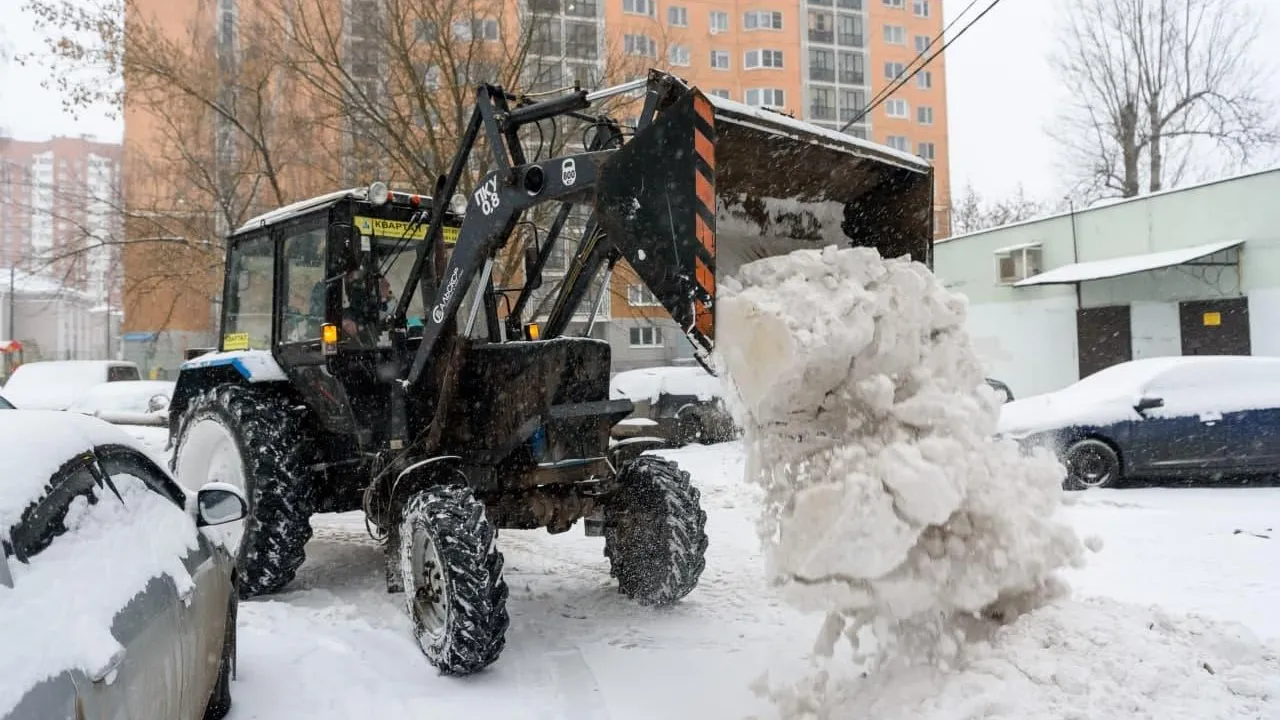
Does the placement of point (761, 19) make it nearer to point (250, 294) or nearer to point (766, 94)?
point (766, 94)

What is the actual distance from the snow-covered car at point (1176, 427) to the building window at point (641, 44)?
10031 mm

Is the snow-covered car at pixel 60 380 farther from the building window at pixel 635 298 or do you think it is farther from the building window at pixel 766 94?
the building window at pixel 766 94

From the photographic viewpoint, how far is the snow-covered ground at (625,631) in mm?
4102

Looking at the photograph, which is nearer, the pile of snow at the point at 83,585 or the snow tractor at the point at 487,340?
the pile of snow at the point at 83,585

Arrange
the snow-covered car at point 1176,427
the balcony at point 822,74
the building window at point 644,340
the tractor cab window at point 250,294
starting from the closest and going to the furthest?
1. the tractor cab window at point 250,294
2. the snow-covered car at point 1176,427
3. the building window at point 644,340
4. the balcony at point 822,74

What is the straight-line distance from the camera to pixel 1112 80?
33.2m

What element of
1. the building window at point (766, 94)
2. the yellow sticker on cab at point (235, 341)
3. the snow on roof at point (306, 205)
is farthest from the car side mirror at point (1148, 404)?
the building window at point (766, 94)

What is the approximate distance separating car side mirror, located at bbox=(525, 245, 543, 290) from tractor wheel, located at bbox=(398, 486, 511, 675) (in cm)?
163

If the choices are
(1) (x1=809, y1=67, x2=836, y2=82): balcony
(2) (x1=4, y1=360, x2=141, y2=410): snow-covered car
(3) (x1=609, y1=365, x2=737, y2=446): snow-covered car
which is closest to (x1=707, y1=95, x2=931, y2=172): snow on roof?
(3) (x1=609, y1=365, x2=737, y2=446): snow-covered car

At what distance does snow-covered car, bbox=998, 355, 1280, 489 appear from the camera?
982cm

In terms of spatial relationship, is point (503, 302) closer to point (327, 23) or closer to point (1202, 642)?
point (1202, 642)

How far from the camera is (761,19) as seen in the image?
51.7m

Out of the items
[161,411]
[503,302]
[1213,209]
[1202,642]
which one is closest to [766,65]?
[1213,209]

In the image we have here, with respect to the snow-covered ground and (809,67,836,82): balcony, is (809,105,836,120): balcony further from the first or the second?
the snow-covered ground
